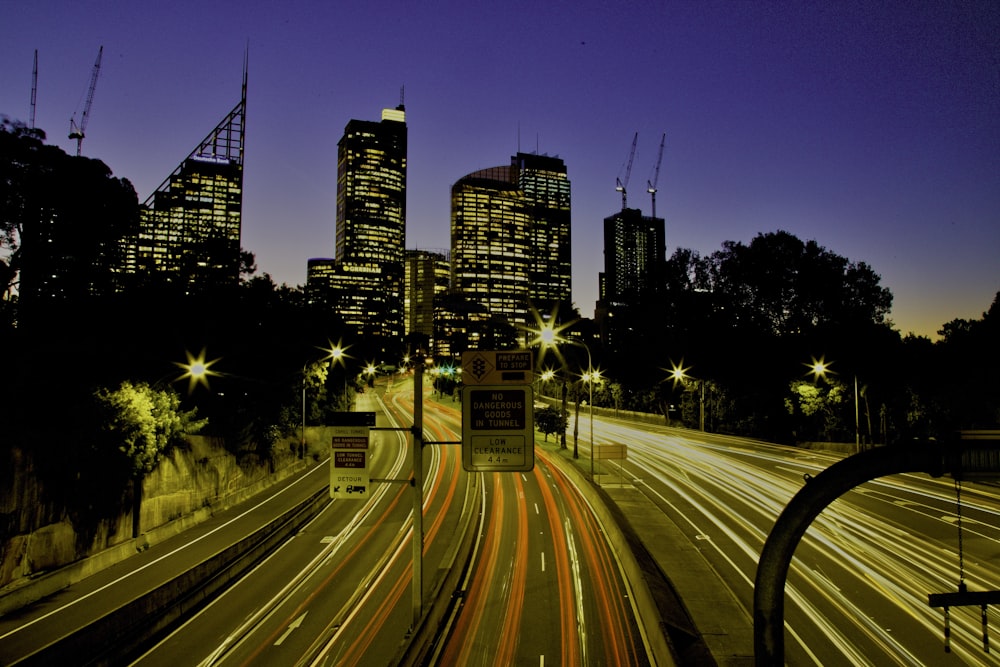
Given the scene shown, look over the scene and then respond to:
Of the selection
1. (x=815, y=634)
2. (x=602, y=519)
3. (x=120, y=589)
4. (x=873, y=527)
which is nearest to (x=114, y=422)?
(x=120, y=589)

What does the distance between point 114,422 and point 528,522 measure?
21.2 m

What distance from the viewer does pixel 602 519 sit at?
95.9ft

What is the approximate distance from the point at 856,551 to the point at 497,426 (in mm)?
19088

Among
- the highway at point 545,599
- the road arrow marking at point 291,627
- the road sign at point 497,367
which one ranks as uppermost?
the road sign at point 497,367

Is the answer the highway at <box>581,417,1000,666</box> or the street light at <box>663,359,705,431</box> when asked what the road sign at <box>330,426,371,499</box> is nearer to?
the highway at <box>581,417,1000,666</box>

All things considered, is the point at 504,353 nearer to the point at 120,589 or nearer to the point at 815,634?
the point at 815,634

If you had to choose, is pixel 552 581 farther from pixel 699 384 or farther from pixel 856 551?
pixel 699 384

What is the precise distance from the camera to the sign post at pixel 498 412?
13664mm

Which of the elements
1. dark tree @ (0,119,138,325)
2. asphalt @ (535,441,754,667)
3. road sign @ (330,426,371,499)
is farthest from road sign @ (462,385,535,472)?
dark tree @ (0,119,138,325)

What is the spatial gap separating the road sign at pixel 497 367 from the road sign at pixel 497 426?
0.18 metres

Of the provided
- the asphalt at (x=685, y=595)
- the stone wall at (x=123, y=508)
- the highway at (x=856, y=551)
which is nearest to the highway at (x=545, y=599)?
the asphalt at (x=685, y=595)

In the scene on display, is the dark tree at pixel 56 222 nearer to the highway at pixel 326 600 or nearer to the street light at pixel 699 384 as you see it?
the highway at pixel 326 600

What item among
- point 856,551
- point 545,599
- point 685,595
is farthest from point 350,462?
point 856,551

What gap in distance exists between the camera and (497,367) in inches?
547
